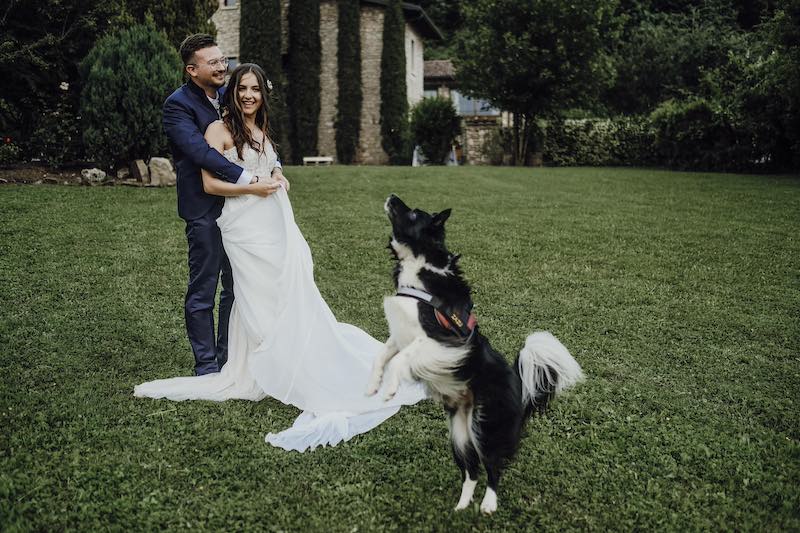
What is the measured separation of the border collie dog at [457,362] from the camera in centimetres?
326

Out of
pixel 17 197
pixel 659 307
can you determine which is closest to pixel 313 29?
pixel 17 197

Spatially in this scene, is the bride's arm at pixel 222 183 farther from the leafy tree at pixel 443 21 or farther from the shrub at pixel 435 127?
the leafy tree at pixel 443 21

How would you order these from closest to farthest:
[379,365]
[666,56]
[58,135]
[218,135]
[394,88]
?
[379,365]
[218,135]
[58,135]
[394,88]
[666,56]

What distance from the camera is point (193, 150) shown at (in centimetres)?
461

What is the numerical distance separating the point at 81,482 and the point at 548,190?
14.7 m

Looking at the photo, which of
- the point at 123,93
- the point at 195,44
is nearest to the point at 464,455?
the point at 195,44

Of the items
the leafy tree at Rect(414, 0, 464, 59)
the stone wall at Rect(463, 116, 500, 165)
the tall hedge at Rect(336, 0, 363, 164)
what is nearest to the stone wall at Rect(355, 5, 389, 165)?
the tall hedge at Rect(336, 0, 363, 164)

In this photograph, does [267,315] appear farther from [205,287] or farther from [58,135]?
[58,135]

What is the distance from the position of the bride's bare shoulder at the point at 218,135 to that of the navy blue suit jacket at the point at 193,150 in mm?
70

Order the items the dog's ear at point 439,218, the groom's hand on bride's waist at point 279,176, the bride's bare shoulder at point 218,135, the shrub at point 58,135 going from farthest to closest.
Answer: the shrub at point 58,135, the groom's hand on bride's waist at point 279,176, the bride's bare shoulder at point 218,135, the dog's ear at point 439,218

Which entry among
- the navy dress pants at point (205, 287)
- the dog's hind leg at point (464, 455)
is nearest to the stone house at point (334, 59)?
the navy dress pants at point (205, 287)

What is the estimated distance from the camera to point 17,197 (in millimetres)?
11398

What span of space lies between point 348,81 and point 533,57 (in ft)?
29.3

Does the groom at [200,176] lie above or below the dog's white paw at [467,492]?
above
